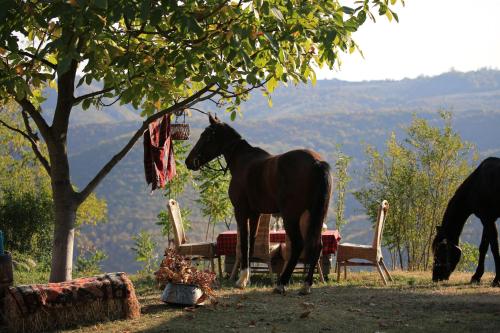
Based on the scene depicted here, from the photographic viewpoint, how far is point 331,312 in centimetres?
718

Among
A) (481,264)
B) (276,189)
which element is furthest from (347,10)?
(481,264)

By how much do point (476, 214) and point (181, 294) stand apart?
199 inches

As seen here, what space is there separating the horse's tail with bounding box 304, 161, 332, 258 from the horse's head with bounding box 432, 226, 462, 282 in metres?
3.14

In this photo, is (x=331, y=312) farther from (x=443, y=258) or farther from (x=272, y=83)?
(x=443, y=258)

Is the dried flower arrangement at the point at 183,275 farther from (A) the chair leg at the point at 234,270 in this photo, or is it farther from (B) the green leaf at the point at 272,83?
(A) the chair leg at the point at 234,270

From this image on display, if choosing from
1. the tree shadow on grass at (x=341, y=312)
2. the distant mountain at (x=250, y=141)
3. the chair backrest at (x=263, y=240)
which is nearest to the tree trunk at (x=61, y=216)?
the tree shadow on grass at (x=341, y=312)

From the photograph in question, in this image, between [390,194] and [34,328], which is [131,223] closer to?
[390,194]

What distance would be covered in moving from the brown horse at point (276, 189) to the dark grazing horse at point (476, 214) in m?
2.65

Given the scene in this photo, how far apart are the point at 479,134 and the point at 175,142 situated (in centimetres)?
13974

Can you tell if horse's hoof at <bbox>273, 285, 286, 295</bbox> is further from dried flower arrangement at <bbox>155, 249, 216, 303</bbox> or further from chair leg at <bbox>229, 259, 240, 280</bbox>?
chair leg at <bbox>229, 259, 240, 280</bbox>

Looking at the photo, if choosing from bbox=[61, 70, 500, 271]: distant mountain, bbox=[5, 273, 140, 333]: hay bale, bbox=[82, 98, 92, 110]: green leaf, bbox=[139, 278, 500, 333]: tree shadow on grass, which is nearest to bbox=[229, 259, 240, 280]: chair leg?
bbox=[139, 278, 500, 333]: tree shadow on grass

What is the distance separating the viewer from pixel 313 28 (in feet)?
21.2

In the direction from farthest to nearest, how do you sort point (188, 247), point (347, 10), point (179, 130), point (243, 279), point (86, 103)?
point (188, 247), point (179, 130), point (243, 279), point (86, 103), point (347, 10)

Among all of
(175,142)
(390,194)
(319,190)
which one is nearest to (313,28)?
(319,190)
